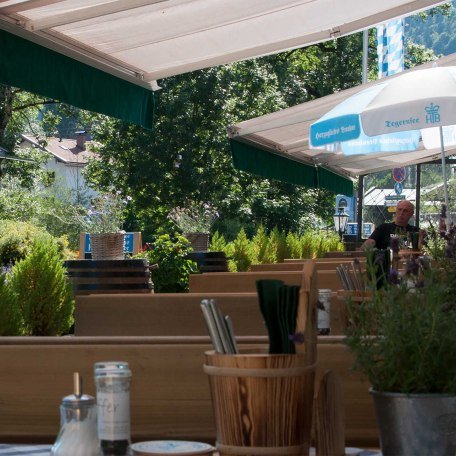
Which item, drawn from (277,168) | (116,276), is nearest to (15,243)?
(277,168)

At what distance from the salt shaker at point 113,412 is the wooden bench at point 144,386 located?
2.84 ft

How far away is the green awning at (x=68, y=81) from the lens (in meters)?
4.18

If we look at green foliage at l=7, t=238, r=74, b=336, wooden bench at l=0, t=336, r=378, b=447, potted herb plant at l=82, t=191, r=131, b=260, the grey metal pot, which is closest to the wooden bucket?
the grey metal pot

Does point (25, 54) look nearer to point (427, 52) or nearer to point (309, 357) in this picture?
point (309, 357)

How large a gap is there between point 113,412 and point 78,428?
0.05 m

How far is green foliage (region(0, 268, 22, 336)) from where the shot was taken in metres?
4.36

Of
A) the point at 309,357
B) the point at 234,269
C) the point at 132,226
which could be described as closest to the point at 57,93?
the point at 309,357

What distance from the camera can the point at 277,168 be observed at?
11.3 m

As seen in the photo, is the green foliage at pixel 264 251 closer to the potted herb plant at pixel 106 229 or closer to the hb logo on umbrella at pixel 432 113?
the potted herb plant at pixel 106 229

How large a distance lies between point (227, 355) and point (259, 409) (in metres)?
0.10

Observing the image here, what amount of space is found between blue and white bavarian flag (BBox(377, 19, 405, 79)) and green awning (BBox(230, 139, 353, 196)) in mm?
2840

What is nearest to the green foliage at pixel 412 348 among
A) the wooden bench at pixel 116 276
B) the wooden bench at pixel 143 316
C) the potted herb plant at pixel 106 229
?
the wooden bench at pixel 143 316

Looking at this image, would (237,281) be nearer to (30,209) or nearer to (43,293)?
(43,293)

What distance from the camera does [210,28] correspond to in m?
5.87
